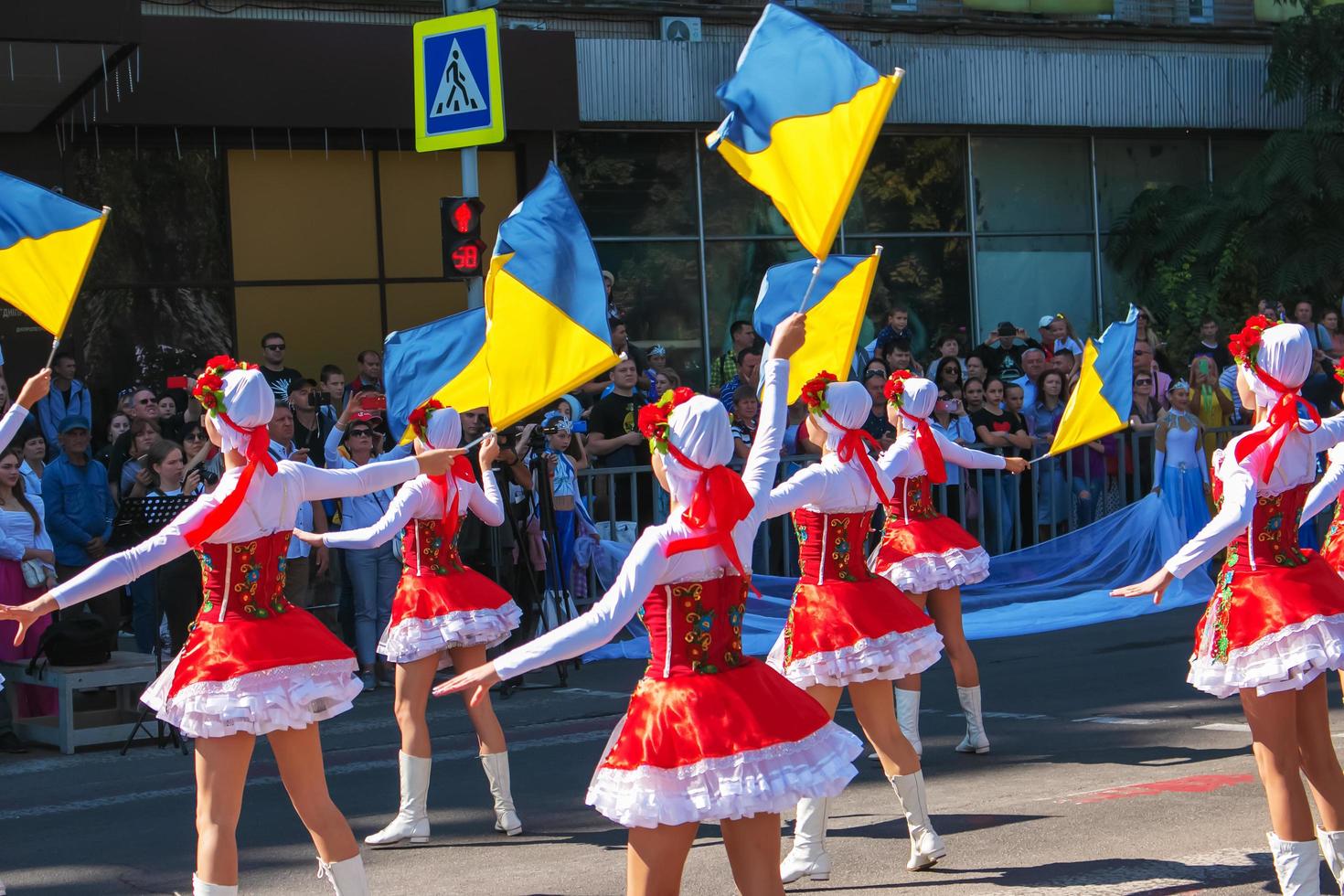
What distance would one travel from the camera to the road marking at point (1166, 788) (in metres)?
8.00

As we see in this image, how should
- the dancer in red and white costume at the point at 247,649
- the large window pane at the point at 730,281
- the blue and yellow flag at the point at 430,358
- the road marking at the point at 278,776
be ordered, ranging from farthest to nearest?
the large window pane at the point at 730,281
the blue and yellow flag at the point at 430,358
the road marking at the point at 278,776
the dancer in red and white costume at the point at 247,649

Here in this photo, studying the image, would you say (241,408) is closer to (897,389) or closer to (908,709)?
(908,709)

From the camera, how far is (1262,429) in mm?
6074

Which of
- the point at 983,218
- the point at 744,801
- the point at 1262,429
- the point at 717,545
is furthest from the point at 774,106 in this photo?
the point at 983,218

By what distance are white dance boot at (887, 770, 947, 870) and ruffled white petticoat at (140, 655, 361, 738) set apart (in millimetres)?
2202

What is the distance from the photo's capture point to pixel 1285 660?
18.8 ft

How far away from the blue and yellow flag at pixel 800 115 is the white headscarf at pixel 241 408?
2350mm

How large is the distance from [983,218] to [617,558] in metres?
10.0

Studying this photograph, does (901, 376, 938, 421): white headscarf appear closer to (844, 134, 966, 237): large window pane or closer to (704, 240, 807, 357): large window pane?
(704, 240, 807, 357): large window pane

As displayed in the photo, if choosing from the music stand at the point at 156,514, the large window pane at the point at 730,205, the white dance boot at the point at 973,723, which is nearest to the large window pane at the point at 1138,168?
the large window pane at the point at 730,205

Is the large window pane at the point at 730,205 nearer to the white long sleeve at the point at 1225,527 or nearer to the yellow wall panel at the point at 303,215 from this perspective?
the yellow wall panel at the point at 303,215

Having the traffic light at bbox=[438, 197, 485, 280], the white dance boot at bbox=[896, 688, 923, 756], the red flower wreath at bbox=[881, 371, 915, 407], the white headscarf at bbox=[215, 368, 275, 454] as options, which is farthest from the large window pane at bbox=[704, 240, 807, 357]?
the white headscarf at bbox=[215, 368, 275, 454]

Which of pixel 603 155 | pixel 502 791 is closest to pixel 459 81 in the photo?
pixel 603 155

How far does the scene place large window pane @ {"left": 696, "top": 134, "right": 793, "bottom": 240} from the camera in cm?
1989
